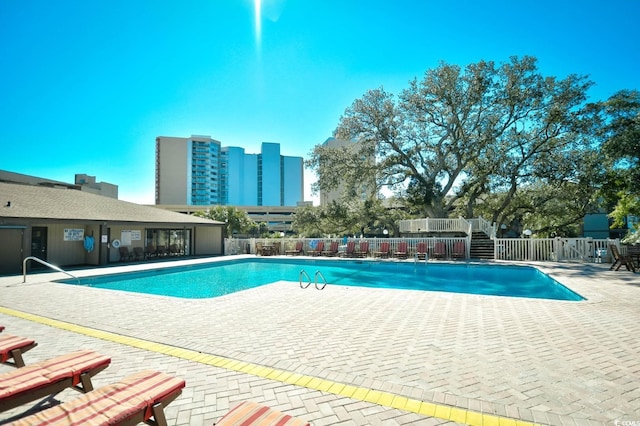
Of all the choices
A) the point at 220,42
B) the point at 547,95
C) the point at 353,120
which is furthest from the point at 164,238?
the point at 547,95

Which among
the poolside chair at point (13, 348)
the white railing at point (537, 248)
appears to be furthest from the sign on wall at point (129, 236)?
the poolside chair at point (13, 348)

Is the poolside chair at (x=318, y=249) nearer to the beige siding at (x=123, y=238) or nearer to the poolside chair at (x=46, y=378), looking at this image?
the beige siding at (x=123, y=238)

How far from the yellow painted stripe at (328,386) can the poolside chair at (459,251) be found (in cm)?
1562

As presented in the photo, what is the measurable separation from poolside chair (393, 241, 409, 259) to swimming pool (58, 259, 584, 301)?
177cm

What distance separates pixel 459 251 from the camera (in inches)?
679

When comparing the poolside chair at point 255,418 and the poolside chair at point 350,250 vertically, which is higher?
the poolside chair at point 255,418

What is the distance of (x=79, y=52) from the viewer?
12.3 metres

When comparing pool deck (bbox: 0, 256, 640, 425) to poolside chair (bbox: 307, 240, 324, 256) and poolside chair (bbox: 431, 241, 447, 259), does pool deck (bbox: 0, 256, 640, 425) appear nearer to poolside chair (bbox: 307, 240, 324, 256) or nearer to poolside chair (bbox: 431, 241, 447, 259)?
Answer: poolside chair (bbox: 431, 241, 447, 259)

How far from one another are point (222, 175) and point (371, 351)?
101910mm

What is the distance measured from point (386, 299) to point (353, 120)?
18025 mm

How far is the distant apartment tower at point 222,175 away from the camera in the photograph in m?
93.1

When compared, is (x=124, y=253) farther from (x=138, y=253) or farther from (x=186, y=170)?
(x=186, y=170)

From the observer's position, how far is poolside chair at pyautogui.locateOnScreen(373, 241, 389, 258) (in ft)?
60.3

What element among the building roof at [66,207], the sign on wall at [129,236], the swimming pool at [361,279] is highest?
the building roof at [66,207]
